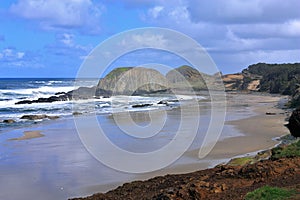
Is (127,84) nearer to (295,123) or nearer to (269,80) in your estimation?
(269,80)

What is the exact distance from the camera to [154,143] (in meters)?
19.3

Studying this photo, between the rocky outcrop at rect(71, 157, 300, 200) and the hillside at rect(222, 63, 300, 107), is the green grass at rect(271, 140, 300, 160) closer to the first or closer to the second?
the rocky outcrop at rect(71, 157, 300, 200)

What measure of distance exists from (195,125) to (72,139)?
867 centimetres

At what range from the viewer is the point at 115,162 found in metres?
15.1

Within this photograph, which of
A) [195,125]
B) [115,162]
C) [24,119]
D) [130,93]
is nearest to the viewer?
[115,162]

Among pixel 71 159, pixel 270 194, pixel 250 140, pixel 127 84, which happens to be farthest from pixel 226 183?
pixel 127 84

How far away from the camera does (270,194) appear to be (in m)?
7.39

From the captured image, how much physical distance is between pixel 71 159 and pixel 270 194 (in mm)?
10031

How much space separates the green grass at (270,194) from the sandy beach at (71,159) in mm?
5200

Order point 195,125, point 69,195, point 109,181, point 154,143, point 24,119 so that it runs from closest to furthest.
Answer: point 69,195 → point 109,181 → point 154,143 → point 195,125 → point 24,119

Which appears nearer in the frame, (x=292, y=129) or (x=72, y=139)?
(x=292, y=129)

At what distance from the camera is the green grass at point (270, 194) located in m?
7.25

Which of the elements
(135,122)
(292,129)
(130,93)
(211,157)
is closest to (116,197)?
(211,157)

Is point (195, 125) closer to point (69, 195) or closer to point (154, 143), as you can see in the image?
point (154, 143)
